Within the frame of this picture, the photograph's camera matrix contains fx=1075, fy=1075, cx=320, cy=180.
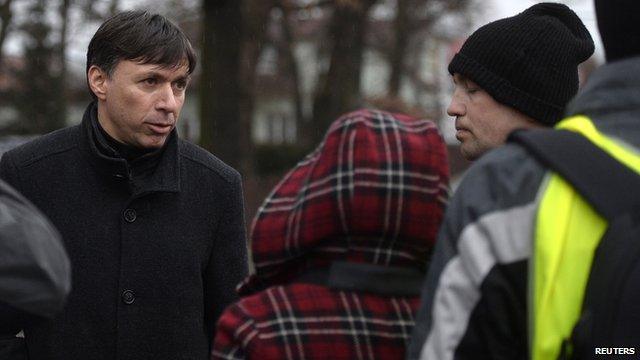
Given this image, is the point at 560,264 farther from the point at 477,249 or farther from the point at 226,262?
the point at 226,262

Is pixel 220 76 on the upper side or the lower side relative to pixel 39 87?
upper

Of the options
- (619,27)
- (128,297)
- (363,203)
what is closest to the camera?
(619,27)

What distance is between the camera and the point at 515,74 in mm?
2793

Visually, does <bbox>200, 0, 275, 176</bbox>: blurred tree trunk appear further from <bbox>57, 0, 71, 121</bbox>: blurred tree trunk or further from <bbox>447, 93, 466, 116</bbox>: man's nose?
<bbox>57, 0, 71, 121</bbox>: blurred tree trunk

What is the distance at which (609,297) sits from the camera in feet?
5.65

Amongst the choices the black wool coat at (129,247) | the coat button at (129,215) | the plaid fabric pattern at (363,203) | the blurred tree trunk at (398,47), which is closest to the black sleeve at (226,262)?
the black wool coat at (129,247)

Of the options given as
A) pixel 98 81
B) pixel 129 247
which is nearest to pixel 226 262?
pixel 129 247

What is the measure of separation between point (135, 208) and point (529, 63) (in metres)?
1.23

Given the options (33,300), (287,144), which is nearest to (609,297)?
(33,300)

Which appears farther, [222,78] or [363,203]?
[222,78]

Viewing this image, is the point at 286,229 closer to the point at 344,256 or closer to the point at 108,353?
the point at 344,256

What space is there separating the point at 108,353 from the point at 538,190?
1694mm

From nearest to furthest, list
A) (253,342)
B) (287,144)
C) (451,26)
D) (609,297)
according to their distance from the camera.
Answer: (609,297)
(253,342)
(287,144)
(451,26)

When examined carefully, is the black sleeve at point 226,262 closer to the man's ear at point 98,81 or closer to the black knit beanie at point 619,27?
the man's ear at point 98,81
